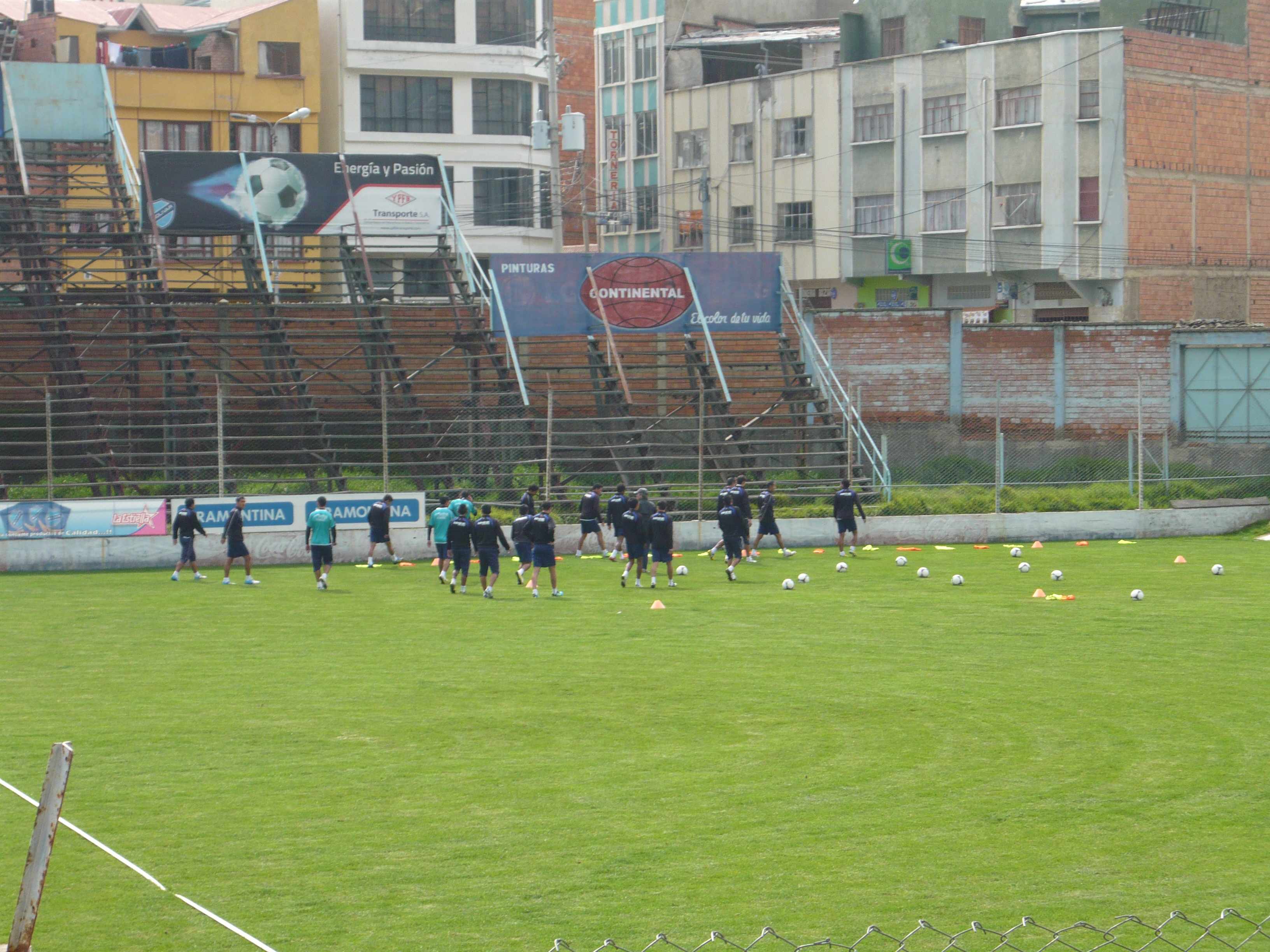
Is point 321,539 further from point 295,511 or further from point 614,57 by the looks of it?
point 614,57

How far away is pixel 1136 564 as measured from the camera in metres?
28.9

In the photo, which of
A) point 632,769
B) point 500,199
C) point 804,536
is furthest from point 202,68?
point 632,769

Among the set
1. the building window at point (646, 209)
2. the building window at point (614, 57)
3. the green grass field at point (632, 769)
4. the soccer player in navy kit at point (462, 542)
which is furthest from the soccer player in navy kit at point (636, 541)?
the building window at point (614, 57)

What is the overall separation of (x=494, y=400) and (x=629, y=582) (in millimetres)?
11860

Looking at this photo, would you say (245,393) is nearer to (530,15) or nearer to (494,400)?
(494,400)

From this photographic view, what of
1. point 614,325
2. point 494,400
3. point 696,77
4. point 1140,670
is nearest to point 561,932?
point 1140,670

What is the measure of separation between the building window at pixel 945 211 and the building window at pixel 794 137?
18.8ft

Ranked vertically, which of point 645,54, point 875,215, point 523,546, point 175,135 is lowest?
point 523,546

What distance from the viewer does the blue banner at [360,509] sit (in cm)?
3056

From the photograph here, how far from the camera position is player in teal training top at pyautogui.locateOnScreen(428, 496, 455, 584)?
26.7 meters

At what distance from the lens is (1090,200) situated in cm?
5022

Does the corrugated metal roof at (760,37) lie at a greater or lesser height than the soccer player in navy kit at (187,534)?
greater

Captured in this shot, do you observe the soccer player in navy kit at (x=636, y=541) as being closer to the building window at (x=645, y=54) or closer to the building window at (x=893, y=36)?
the building window at (x=893, y=36)

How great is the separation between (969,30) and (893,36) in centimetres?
307
